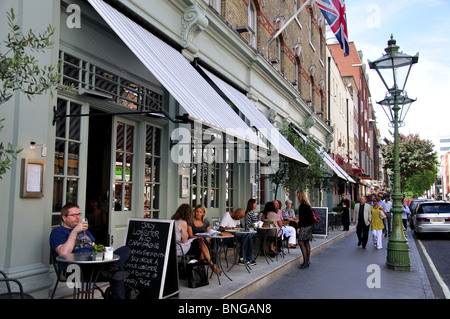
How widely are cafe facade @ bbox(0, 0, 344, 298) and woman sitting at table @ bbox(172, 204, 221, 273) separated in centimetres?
85

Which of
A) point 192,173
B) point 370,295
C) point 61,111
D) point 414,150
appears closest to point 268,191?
point 192,173

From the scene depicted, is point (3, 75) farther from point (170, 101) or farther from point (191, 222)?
point (170, 101)

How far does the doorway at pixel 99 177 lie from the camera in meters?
6.84

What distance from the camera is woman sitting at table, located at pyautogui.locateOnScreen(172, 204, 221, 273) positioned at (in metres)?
6.69

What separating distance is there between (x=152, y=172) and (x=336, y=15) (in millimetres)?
9822

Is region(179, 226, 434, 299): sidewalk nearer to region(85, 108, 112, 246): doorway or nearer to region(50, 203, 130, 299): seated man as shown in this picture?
region(50, 203, 130, 299): seated man

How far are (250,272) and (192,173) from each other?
286 centimetres

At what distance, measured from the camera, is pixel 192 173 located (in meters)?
9.42

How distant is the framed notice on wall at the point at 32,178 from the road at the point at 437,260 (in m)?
6.45

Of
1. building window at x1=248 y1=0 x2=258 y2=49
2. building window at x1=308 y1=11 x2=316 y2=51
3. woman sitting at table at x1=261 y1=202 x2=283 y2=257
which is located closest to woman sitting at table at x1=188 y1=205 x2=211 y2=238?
woman sitting at table at x1=261 y1=202 x2=283 y2=257

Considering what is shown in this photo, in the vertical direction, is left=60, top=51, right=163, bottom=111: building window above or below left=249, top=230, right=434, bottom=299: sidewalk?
above

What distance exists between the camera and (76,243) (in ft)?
15.9

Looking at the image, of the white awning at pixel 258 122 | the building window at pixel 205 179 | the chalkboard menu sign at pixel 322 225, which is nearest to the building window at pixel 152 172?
the building window at pixel 205 179

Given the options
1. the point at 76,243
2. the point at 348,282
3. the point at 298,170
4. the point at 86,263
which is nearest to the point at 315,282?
the point at 348,282
